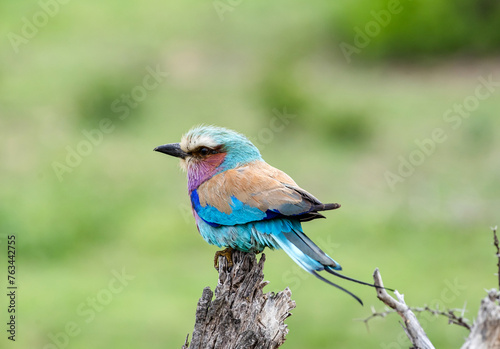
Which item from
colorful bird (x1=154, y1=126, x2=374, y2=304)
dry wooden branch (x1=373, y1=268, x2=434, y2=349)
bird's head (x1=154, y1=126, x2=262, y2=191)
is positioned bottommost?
dry wooden branch (x1=373, y1=268, x2=434, y2=349)

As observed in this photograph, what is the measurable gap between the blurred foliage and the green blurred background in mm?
33

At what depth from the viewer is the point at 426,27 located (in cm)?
1543

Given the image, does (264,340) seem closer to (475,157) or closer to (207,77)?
(475,157)

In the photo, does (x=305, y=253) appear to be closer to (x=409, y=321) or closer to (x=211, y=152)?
(x=409, y=321)

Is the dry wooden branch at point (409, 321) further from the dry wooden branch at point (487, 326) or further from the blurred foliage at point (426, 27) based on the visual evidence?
the blurred foliage at point (426, 27)

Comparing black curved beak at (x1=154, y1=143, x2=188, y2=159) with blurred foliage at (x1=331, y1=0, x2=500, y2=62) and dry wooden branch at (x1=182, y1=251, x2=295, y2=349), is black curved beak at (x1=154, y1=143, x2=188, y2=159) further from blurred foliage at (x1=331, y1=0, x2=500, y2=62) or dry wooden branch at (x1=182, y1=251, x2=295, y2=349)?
blurred foliage at (x1=331, y1=0, x2=500, y2=62)

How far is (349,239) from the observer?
34.2 feet

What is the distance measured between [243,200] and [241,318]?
26.8 inches

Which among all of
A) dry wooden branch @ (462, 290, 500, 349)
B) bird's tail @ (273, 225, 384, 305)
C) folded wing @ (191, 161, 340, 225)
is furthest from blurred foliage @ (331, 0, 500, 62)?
dry wooden branch @ (462, 290, 500, 349)

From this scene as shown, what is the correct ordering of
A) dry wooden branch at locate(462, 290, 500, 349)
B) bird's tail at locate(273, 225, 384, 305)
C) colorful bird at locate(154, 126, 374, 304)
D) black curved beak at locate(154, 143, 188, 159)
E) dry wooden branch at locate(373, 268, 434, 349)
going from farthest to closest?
black curved beak at locate(154, 143, 188, 159)
colorful bird at locate(154, 126, 374, 304)
bird's tail at locate(273, 225, 384, 305)
dry wooden branch at locate(373, 268, 434, 349)
dry wooden branch at locate(462, 290, 500, 349)

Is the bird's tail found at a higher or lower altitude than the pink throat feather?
lower

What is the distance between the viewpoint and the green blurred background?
9.22 meters

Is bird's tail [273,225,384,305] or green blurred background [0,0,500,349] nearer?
bird's tail [273,225,384,305]

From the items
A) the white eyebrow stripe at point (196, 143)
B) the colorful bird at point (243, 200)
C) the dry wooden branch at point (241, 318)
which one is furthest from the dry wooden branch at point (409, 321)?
the white eyebrow stripe at point (196, 143)
